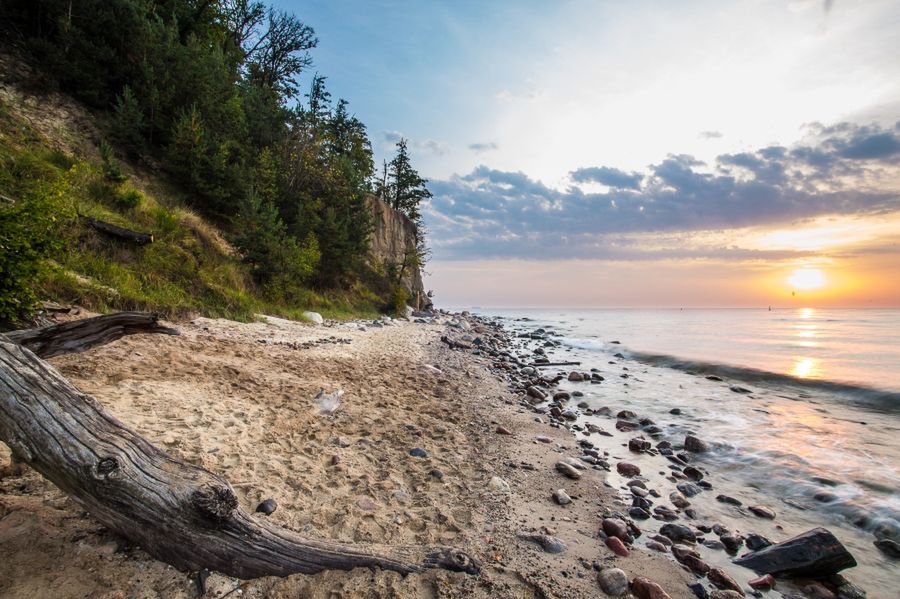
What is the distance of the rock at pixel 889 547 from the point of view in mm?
4156

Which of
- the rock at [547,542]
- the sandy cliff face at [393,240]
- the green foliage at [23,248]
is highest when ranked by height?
the sandy cliff face at [393,240]

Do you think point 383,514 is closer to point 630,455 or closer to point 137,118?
point 630,455

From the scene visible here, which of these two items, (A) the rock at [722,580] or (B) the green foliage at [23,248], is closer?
(A) the rock at [722,580]

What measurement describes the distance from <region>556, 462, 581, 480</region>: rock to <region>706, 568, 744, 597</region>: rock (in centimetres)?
182

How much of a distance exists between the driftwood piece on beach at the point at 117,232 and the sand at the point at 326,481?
4.84 metres

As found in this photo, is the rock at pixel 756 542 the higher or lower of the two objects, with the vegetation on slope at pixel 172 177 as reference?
lower

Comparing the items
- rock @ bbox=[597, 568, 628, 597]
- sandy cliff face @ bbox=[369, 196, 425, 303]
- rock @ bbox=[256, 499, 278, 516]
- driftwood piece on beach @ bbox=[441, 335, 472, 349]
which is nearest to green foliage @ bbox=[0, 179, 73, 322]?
rock @ bbox=[256, 499, 278, 516]

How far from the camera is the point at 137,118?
1609 centimetres

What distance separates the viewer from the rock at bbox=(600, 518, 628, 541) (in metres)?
3.86

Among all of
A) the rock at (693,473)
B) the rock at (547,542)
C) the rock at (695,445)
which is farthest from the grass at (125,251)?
the rock at (695,445)

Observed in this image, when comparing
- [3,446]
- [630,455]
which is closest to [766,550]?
[630,455]

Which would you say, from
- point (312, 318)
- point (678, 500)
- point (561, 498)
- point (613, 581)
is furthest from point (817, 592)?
point (312, 318)

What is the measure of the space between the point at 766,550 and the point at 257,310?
51.3ft

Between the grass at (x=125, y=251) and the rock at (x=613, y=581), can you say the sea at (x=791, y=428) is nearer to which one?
the rock at (x=613, y=581)
